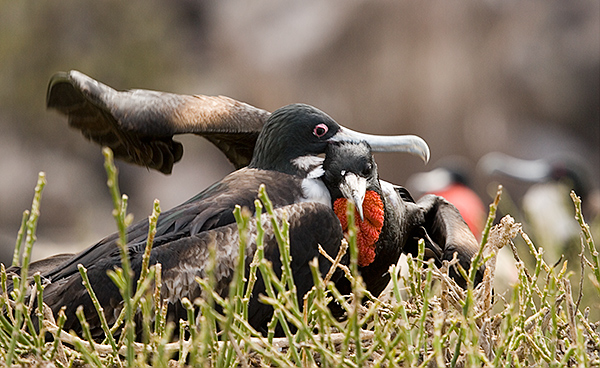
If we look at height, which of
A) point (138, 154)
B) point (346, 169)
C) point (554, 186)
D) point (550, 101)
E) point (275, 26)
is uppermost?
point (275, 26)

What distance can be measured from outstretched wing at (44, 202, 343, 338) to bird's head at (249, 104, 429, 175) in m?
0.31

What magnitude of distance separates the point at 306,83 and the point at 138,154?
17.9ft

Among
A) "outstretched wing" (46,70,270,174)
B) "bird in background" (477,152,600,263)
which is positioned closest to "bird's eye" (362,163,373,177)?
"outstretched wing" (46,70,270,174)

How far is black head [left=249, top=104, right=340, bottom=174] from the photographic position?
80.7 inches

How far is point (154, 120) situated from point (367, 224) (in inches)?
31.3

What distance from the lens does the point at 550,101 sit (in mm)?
7621

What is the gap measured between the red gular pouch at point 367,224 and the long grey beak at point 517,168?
5.13 meters

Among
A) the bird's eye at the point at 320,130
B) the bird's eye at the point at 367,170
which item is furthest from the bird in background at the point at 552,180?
the bird's eye at the point at 367,170

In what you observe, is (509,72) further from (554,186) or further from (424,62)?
(554,186)

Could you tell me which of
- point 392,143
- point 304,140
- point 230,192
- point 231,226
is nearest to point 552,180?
point 392,143

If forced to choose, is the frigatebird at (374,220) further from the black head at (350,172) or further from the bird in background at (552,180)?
the bird in background at (552,180)

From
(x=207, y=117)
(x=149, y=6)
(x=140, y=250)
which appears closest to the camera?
(x=140, y=250)

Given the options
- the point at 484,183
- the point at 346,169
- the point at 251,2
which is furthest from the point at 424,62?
the point at 346,169

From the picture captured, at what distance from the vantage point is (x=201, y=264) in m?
1.68
